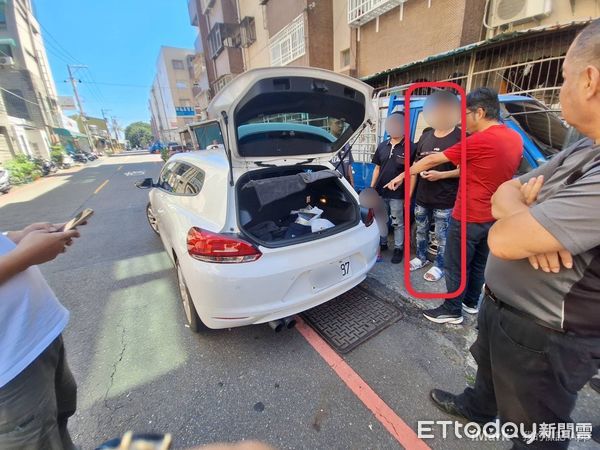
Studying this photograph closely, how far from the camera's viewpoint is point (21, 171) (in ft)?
43.6

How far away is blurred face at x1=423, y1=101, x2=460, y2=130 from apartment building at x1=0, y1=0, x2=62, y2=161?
24.0m

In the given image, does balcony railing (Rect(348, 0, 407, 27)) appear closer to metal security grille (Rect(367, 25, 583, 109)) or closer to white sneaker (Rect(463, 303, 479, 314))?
metal security grille (Rect(367, 25, 583, 109))

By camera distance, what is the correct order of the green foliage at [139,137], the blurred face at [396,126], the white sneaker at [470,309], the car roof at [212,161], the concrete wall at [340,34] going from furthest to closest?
the green foliage at [139,137] < the concrete wall at [340,34] < the blurred face at [396,126] < the white sneaker at [470,309] < the car roof at [212,161]

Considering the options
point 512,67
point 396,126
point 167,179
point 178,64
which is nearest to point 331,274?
point 396,126

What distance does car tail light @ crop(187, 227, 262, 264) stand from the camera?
1935 millimetres

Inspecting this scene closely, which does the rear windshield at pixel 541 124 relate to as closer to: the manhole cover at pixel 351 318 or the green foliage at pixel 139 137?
the manhole cover at pixel 351 318

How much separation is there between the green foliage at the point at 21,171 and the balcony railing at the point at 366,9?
16022mm

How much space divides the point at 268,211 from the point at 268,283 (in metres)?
1.29

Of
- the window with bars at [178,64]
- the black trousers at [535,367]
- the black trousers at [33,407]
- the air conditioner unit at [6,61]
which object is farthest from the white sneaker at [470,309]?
the window with bars at [178,64]

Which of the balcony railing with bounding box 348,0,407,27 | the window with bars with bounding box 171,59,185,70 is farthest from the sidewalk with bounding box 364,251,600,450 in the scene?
the window with bars with bounding box 171,59,185,70

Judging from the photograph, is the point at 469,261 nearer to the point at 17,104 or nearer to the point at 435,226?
the point at 435,226

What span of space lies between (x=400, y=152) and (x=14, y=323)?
3497 mm

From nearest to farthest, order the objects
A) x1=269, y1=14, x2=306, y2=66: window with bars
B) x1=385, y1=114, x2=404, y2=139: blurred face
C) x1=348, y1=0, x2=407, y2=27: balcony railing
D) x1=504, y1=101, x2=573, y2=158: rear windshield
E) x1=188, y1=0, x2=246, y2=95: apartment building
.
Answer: x1=385, y1=114, x2=404, y2=139: blurred face < x1=504, y1=101, x2=573, y2=158: rear windshield < x1=348, y1=0, x2=407, y2=27: balcony railing < x1=269, y1=14, x2=306, y2=66: window with bars < x1=188, y1=0, x2=246, y2=95: apartment building

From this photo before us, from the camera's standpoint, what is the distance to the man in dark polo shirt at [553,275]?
0.88m
